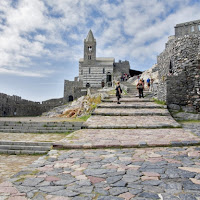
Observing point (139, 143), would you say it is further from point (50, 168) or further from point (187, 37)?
point (187, 37)

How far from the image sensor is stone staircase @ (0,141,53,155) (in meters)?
5.93

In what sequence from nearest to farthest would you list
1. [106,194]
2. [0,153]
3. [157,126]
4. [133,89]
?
[106,194] → [0,153] → [157,126] → [133,89]

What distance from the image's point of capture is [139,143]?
210 inches

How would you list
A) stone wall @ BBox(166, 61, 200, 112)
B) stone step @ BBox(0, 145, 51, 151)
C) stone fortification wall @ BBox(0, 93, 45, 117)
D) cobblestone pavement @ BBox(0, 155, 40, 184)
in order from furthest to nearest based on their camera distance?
stone fortification wall @ BBox(0, 93, 45, 117) < stone wall @ BBox(166, 61, 200, 112) < stone step @ BBox(0, 145, 51, 151) < cobblestone pavement @ BBox(0, 155, 40, 184)

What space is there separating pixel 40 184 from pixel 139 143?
122 inches

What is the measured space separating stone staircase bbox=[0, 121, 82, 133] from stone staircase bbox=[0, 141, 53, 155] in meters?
2.64

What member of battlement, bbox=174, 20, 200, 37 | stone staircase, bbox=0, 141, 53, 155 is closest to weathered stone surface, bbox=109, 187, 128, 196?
stone staircase, bbox=0, 141, 53, 155

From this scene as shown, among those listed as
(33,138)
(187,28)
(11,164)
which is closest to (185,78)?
(33,138)

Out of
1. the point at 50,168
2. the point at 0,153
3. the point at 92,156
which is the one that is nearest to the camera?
the point at 50,168

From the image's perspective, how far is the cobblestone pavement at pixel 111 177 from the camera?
2.59m

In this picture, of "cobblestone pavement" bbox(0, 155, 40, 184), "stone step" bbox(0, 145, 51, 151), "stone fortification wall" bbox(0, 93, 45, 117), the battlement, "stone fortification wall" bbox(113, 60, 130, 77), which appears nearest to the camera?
"cobblestone pavement" bbox(0, 155, 40, 184)

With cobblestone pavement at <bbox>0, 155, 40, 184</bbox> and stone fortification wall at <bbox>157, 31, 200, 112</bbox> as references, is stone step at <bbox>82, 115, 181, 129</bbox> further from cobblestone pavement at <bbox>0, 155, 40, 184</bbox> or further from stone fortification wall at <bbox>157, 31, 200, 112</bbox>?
cobblestone pavement at <bbox>0, 155, 40, 184</bbox>

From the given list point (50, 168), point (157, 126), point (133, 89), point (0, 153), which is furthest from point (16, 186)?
point (133, 89)

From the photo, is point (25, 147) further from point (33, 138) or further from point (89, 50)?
point (89, 50)
